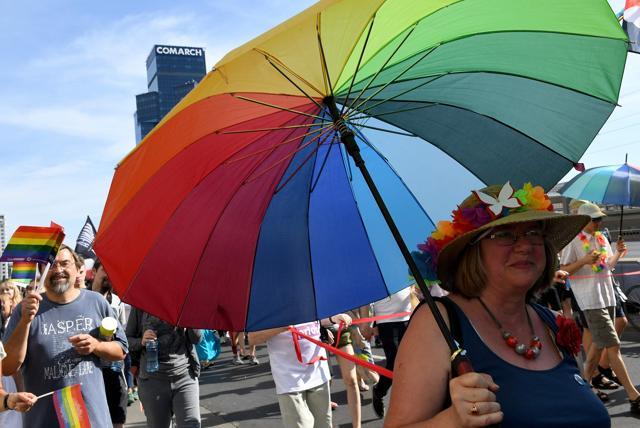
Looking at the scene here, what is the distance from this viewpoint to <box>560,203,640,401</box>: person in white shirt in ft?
22.4

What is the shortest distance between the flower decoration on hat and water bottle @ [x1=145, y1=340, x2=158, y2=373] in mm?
3355

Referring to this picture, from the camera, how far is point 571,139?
10.1ft

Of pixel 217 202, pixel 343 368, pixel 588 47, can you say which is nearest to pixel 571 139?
pixel 588 47

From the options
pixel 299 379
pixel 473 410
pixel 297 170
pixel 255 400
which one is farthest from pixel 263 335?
pixel 255 400

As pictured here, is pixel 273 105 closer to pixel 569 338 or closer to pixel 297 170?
pixel 297 170

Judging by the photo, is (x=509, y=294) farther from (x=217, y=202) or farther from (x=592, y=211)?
(x=592, y=211)

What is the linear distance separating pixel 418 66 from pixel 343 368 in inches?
182

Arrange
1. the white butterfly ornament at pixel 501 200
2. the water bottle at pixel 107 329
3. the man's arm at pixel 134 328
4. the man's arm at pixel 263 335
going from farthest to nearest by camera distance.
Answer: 1. the man's arm at pixel 134 328
2. the man's arm at pixel 263 335
3. the water bottle at pixel 107 329
4. the white butterfly ornament at pixel 501 200

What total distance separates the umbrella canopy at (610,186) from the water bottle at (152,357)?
4.66 m

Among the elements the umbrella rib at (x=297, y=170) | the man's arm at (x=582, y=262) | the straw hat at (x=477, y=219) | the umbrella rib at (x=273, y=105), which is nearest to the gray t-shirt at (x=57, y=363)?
the umbrella rib at (x=297, y=170)

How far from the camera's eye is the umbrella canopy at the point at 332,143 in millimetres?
2438

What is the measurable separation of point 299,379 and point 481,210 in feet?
10.1

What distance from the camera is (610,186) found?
24.4 feet

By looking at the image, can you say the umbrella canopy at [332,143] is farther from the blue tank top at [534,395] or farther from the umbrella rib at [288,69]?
the blue tank top at [534,395]
